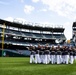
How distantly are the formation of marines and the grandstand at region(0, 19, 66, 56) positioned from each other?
122 feet

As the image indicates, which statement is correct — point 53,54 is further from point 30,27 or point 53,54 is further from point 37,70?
point 30,27

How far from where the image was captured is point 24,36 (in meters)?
71.2

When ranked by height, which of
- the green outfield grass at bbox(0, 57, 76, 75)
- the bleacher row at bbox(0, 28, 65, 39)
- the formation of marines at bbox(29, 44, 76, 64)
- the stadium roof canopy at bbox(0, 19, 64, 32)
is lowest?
the green outfield grass at bbox(0, 57, 76, 75)

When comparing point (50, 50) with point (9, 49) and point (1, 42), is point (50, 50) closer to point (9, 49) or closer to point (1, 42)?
point (1, 42)

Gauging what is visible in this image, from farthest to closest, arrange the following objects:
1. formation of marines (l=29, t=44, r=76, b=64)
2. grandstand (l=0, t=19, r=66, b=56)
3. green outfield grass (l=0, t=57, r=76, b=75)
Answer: grandstand (l=0, t=19, r=66, b=56), formation of marines (l=29, t=44, r=76, b=64), green outfield grass (l=0, t=57, r=76, b=75)

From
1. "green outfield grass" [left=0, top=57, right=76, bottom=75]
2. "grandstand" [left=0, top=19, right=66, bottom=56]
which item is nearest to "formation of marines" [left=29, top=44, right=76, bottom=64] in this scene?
"green outfield grass" [left=0, top=57, right=76, bottom=75]

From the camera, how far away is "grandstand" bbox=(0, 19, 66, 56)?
2539 inches

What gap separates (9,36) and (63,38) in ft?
66.4

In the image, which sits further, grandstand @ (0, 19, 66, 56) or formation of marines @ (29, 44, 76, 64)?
grandstand @ (0, 19, 66, 56)

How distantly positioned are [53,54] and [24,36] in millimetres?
48752

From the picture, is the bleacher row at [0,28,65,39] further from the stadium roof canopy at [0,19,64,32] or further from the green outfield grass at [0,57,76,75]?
the green outfield grass at [0,57,76,75]

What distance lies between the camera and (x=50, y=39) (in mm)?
78812

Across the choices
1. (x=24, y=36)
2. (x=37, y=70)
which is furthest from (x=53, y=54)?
(x=24, y=36)

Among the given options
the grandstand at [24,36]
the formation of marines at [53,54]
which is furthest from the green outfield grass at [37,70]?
the grandstand at [24,36]
